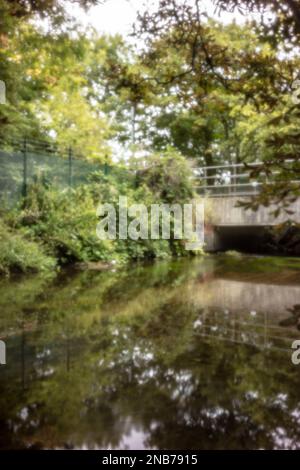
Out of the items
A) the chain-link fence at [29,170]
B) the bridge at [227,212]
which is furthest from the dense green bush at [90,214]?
the bridge at [227,212]

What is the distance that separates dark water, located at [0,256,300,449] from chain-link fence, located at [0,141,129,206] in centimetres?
589

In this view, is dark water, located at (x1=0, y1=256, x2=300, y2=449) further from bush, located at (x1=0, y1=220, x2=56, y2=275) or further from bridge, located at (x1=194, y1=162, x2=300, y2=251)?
bridge, located at (x1=194, y1=162, x2=300, y2=251)

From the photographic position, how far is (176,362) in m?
2.99

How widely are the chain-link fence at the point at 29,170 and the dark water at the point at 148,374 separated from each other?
5.89 metres

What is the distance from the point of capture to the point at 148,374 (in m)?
2.74

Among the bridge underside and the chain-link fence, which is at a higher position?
the chain-link fence

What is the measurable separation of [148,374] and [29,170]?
31.5 ft

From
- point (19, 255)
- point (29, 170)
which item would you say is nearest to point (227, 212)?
point (29, 170)

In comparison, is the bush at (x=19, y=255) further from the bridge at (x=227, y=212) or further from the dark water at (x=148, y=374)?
the bridge at (x=227, y=212)

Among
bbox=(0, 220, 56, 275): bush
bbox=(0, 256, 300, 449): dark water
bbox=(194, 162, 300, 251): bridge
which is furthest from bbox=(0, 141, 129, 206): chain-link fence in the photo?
bbox=(0, 256, 300, 449): dark water

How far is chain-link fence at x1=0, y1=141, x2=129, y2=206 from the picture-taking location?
35.2 feet

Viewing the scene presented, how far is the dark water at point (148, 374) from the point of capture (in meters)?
1.96
